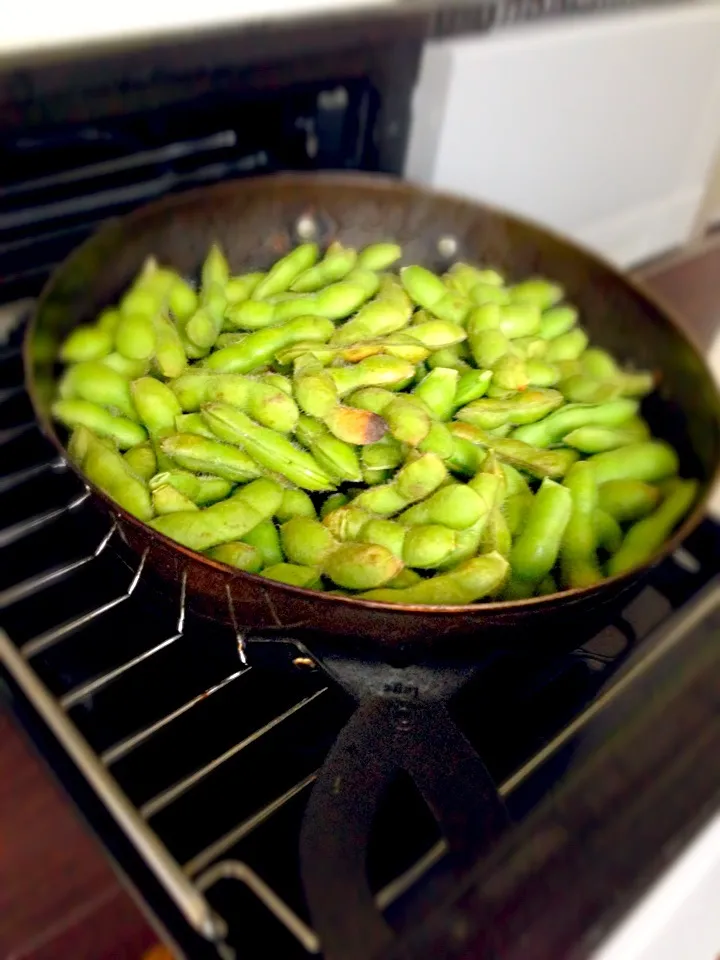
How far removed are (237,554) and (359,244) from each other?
42cm

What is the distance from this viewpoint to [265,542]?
20.1 inches

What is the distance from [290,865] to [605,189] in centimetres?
91

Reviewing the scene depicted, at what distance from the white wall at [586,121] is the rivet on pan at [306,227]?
149 mm

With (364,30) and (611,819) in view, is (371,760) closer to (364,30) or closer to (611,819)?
(611,819)

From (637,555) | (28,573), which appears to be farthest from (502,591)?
(28,573)

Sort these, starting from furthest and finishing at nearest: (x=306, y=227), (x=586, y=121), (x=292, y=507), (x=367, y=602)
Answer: (x=586, y=121) → (x=306, y=227) → (x=292, y=507) → (x=367, y=602)

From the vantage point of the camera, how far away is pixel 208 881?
40 cm

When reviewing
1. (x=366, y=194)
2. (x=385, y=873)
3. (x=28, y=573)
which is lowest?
(x=385, y=873)

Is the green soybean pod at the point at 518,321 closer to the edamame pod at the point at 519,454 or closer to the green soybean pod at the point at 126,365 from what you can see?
the edamame pod at the point at 519,454

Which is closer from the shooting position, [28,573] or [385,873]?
[385,873]

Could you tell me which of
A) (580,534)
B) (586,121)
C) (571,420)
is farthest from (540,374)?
(586,121)

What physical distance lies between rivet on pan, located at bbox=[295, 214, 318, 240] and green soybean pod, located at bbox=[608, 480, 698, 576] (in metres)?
0.41

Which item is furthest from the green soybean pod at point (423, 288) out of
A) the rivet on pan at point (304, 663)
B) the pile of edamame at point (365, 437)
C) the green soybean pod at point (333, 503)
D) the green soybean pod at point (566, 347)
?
the rivet on pan at point (304, 663)

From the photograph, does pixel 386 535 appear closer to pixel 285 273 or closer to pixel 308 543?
pixel 308 543
